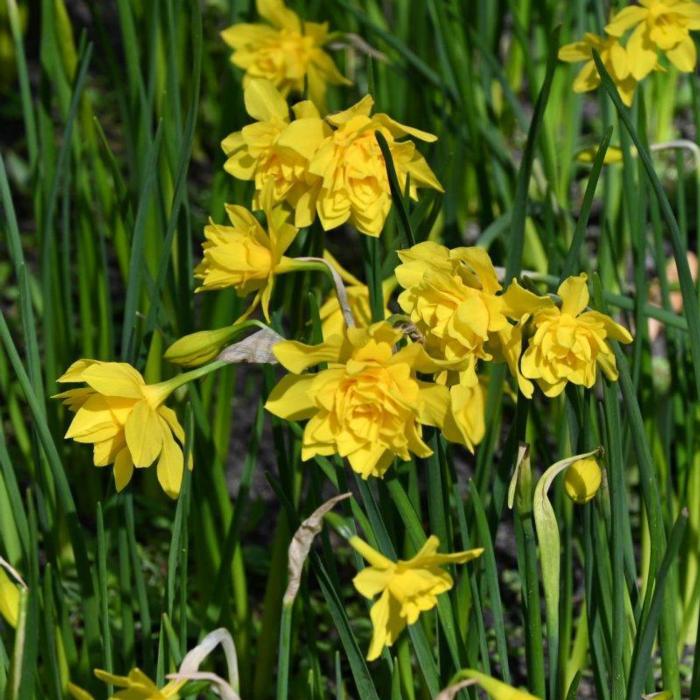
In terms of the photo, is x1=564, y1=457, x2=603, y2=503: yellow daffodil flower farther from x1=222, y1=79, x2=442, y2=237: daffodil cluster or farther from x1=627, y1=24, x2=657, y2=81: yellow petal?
x1=627, y1=24, x2=657, y2=81: yellow petal

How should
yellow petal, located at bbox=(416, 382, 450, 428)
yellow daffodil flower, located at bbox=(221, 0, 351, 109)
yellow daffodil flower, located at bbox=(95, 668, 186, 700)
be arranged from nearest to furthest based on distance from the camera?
yellow daffodil flower, located at bbox=(95, 668, 186, 700) < yellow petal, located at bbox=(416, 382, 450, 428) < yellow daffodil flower, located at bbox=(221, 0, 351, 109)

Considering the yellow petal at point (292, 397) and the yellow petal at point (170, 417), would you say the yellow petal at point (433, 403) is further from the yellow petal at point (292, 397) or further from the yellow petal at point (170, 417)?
the yellow petal at point (170, 417)

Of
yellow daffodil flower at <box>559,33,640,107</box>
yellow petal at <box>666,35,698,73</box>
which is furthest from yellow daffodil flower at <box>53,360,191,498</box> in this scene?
yellow petal at <box>666,35,698,73</box>

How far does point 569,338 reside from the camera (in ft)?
3.67

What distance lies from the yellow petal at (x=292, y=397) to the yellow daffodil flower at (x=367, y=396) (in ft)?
0.04

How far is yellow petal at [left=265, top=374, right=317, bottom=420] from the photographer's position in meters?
1.11

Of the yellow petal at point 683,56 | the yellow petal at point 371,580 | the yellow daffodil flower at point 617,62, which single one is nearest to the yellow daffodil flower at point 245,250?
the yellow petal at point 371,580

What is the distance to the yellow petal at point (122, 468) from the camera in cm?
120

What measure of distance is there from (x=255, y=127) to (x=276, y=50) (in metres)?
0.62

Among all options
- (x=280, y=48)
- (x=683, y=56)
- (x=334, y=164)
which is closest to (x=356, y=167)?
(x=334, y=164)

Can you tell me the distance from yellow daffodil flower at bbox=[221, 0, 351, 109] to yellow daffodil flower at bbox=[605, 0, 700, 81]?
1.73 ft

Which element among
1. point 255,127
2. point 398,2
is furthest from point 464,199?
point 255,127

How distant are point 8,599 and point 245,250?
485 millimetres

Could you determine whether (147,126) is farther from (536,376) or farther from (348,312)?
(536,376)
